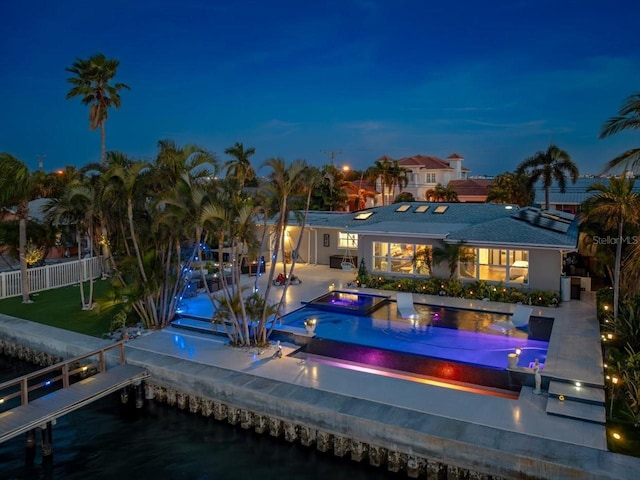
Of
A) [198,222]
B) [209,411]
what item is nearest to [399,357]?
[209,411]

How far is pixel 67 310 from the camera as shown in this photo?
1725 centimetres

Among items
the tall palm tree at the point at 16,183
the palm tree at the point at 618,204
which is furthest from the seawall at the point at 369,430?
the tall palm tree at the point at 16,183

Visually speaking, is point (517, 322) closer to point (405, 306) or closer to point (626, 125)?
point (405, 306)

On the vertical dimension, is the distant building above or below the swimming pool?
above

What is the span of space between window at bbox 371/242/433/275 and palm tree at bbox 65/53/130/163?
49.9 ft

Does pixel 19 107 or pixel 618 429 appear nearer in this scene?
pixel 618 429

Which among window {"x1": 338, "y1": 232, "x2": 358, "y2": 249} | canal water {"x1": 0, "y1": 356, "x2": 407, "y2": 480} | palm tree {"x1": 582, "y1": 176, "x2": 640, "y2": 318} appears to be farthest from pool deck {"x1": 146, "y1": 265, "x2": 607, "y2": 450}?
window {"x1": 338, "y1": 232, "x2": 358, "y2": 249}

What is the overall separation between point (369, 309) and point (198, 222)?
300 inches

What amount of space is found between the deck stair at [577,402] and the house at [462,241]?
25.6 ft

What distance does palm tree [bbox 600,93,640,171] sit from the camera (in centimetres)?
1189

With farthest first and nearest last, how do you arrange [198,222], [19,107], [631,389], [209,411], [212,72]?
[19,107] → [212,72] → [198,222] → [209,411] → [631,389]

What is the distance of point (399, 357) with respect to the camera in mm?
11922

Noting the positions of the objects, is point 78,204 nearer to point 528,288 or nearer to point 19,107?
point 528,288

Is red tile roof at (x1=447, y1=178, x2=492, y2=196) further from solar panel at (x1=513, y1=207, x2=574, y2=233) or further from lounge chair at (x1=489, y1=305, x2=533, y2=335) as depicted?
lounge chair at (x1=489, y1=305, x2=533, y2=335)
